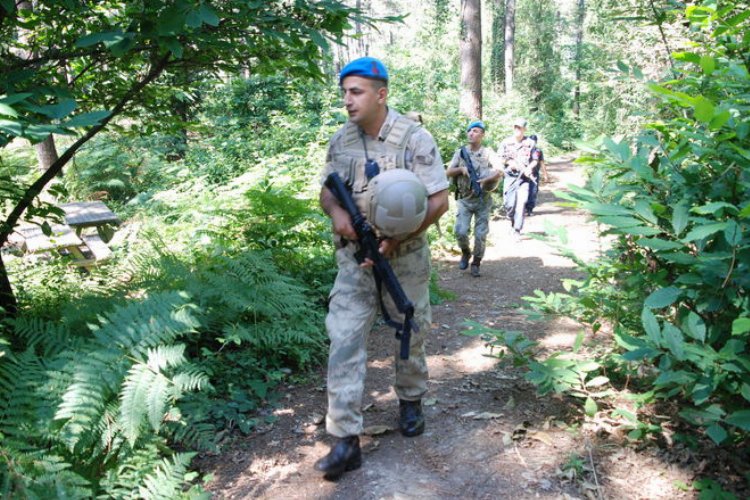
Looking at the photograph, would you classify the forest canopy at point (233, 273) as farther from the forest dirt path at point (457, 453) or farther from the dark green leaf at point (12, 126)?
the forest dirt path at point (457, 453)

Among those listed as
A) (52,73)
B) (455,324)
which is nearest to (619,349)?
(455,324)

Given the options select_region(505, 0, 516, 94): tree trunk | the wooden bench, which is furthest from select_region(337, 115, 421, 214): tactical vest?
select_region(505, 0, 516, 94): tree trunk

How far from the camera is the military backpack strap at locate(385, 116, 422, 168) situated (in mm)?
3221

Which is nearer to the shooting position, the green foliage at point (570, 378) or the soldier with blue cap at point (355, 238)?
the soldier with blue cap at point (355, 238)

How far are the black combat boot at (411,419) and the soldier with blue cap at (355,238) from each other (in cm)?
39

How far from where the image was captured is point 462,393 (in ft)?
13.9

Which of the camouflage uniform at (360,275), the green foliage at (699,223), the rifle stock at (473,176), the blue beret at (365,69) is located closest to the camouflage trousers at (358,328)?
the camouflage uniform at (360,275)

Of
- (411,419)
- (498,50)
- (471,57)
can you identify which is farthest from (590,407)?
(498,50)

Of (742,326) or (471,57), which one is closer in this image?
(742,326)

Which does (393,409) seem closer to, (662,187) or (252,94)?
(662,187)

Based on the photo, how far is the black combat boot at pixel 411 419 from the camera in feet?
11.7

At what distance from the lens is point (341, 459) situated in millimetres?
3096

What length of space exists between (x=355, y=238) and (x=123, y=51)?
1.59 m

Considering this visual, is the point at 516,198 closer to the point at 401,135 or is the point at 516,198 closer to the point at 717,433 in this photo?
the point at 401,135
